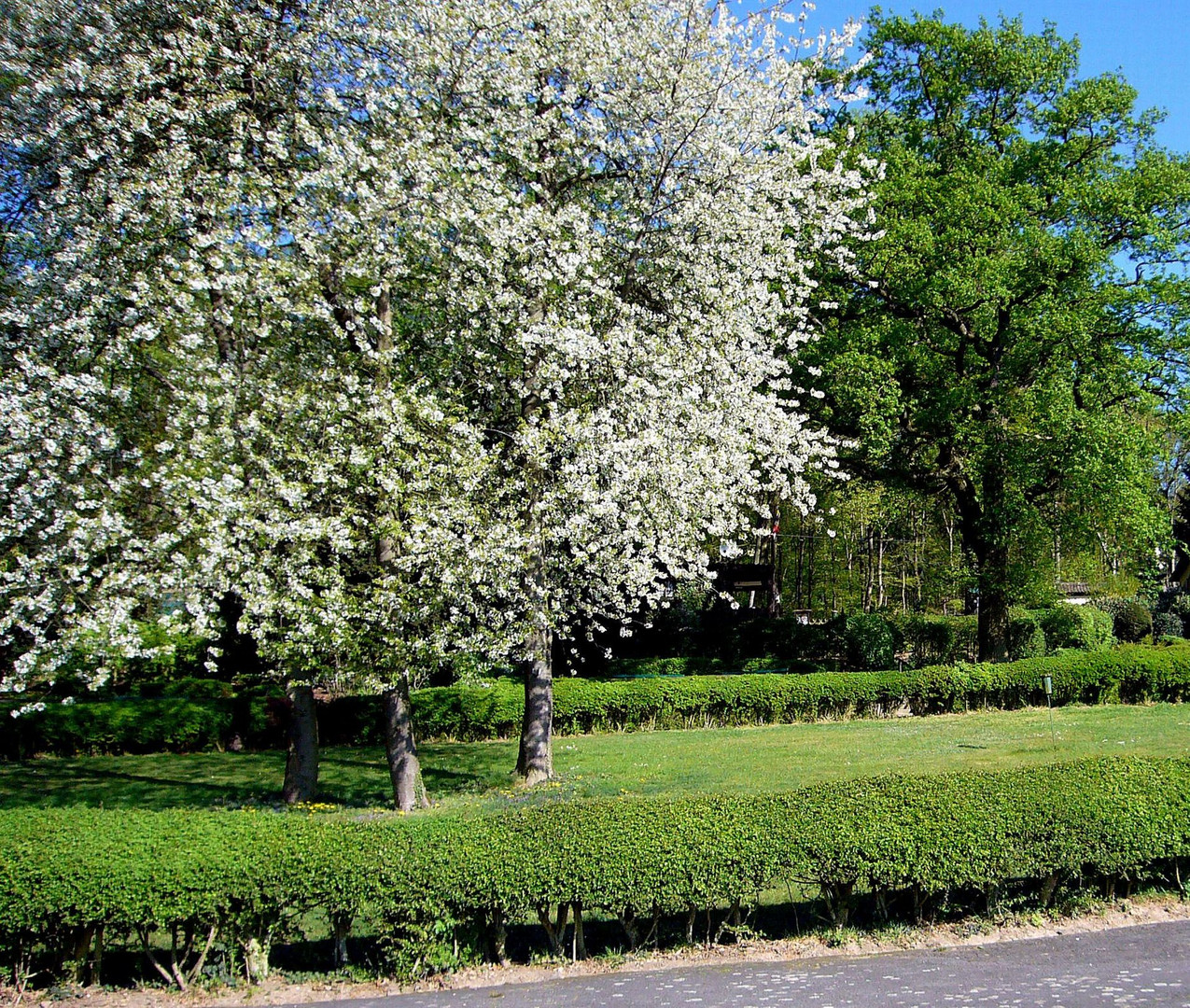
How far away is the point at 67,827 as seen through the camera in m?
6.44

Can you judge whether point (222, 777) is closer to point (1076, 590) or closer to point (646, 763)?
point (646, 763)

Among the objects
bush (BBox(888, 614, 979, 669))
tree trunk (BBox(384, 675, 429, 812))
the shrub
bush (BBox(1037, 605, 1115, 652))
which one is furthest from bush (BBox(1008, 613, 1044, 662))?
tree trunk (BBox(384, 675, 429, 812))

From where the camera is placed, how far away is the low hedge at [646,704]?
15.8 metres

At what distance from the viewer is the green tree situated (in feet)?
57.5

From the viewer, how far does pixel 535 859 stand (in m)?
6.32

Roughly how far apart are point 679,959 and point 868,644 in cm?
1872

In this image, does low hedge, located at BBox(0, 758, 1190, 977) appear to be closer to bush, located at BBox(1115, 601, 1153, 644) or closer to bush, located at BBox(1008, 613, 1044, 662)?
bush, located at BBox(1008, 613, 1044, 662)

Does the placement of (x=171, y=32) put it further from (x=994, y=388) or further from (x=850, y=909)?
(x=994, y=388)

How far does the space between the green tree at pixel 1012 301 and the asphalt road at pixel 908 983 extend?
39.3ft

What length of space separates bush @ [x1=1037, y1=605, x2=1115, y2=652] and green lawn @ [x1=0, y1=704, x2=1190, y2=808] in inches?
372

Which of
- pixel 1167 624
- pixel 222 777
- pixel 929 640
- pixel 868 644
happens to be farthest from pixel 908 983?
pixel 1167 624

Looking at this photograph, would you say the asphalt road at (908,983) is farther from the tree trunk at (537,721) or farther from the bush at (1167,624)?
the bush at (1167,624)

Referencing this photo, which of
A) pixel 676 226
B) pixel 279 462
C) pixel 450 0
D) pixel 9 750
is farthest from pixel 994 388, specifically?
pixel 9 750

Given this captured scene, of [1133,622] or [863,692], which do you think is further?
[1133,622]
